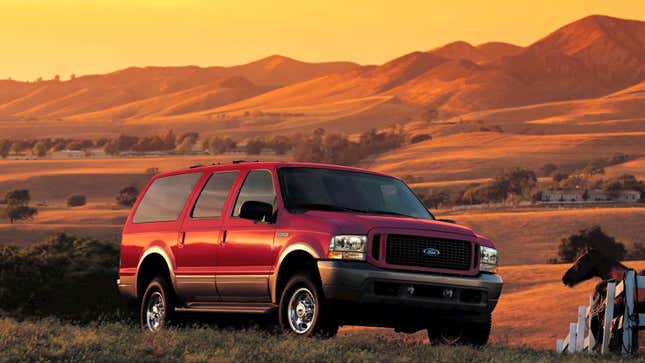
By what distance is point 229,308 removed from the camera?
14.6 m

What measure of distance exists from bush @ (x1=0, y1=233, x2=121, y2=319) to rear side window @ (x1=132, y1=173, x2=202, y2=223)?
1535 cm

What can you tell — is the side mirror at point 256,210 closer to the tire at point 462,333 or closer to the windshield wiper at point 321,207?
the windshield wiper at point 321,207

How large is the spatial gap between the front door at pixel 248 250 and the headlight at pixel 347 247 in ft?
3.59

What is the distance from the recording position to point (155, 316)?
16156 mm

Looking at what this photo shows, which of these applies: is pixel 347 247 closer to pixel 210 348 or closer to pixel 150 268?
pixel 210 348

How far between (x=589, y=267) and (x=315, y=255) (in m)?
8.40

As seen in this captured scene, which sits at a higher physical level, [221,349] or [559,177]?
[221,349]

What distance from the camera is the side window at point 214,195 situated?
15039mm

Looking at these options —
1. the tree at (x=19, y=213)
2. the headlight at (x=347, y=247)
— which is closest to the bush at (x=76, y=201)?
the tree at (x=19, y=213)

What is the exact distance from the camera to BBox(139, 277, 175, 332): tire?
15.7 m

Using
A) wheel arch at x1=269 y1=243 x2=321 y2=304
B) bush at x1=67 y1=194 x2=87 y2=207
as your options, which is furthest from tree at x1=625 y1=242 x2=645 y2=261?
wheel arch at x1=269 y1=243 x2=321 y2=304

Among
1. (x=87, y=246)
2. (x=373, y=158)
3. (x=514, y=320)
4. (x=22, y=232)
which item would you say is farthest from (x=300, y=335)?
(x=373, y=158)

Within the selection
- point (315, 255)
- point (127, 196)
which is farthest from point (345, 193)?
point (127, 196)

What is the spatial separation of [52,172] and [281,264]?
165 metres
